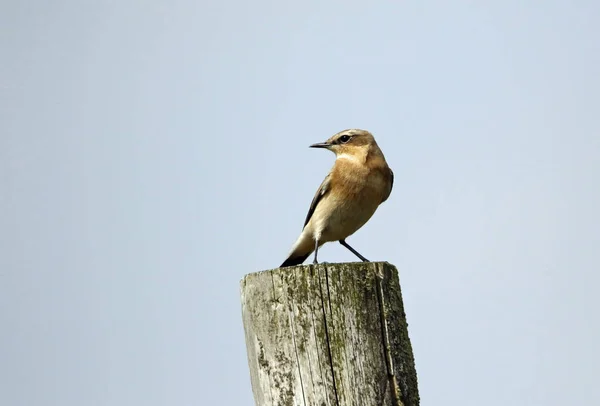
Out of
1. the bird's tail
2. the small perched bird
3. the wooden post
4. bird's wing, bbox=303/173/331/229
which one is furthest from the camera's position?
the bird's tail

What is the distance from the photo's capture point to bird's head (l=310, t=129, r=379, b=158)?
9852 mm

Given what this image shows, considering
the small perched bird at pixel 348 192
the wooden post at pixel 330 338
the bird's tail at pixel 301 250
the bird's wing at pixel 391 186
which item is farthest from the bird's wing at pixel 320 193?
the wooden post at pixel 330 338

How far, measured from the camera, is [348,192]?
30.7 feet

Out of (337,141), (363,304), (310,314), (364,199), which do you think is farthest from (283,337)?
(337,141)

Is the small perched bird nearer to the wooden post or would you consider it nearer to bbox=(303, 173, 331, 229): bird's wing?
bbox=(303, 173, 331, 229): bird's wing

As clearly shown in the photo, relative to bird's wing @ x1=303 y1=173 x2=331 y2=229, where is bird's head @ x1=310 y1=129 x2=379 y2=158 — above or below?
above

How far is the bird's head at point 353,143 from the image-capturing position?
32.3ft

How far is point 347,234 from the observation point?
9.91 metres

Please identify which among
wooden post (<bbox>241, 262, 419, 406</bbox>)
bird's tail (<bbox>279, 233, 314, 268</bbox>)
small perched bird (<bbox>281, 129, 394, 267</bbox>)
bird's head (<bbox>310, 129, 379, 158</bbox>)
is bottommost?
wooden post (<bbox>241, 262, 419, 406</bbox>)

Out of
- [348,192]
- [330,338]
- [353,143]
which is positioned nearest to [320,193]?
[348,192]

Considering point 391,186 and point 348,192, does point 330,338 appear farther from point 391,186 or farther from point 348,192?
point 391,186

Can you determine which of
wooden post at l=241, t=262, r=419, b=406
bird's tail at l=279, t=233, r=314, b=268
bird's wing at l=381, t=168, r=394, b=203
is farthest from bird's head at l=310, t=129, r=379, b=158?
wooden post at l=241, t=262, r=419, b=406

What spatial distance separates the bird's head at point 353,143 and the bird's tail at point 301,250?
1208 mm

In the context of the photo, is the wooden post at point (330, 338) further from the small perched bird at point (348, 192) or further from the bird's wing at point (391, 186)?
the bird's wing at point (391, 186)
